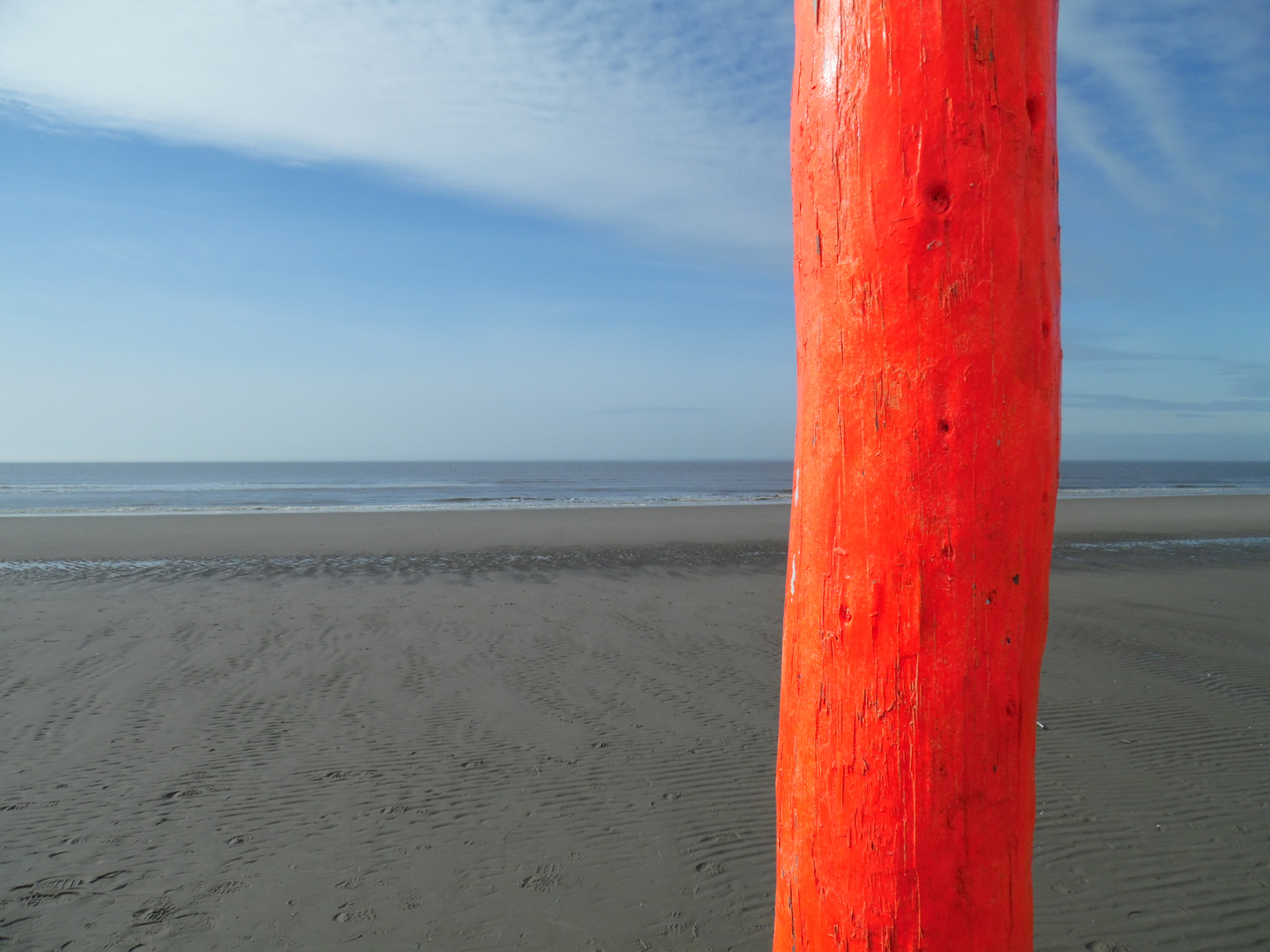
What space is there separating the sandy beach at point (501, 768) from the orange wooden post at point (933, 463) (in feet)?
A: 8.26

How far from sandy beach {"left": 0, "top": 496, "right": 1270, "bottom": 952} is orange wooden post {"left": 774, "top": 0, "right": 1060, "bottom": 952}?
2519 mm

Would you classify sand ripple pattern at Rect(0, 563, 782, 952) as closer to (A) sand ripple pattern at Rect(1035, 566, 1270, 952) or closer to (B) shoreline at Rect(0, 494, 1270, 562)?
(A) sand ripple pattern at Rect(1035, 566, 1270, 952)

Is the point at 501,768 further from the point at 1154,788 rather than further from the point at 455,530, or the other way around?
the point at 455,530

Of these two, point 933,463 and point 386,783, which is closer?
point 933,463

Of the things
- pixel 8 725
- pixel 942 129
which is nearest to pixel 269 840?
pixel 8 725

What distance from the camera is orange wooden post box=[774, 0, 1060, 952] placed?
1097mm

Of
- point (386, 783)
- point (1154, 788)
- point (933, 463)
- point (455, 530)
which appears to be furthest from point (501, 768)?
point (455, 530)

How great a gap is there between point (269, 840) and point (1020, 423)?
4.33 metres

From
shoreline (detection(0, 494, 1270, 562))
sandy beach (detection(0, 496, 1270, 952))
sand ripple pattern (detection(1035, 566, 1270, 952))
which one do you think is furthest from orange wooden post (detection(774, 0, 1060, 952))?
shoreline (detection(0, 494, 1270, 562))

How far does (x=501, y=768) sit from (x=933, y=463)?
14.8 feet

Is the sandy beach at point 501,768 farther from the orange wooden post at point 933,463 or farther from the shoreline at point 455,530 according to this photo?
the shoreline at point 455,530

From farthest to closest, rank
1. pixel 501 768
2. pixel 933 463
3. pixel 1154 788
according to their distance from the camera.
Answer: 1. pixel 501 768
2. pixel 1154 788
3. pixel 933 463

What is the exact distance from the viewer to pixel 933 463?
109cm

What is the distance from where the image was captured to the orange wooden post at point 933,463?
3.60 ft
